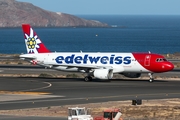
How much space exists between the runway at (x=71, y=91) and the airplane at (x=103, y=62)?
4.71ft

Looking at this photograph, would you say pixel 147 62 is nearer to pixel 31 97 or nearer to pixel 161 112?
pixel 31 97

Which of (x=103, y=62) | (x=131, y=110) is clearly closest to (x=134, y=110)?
(x=131, y=110)

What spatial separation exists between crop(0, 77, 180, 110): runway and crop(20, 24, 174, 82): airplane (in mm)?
1435

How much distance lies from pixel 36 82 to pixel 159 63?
16058 mm

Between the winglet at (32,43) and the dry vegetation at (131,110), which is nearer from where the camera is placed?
the dry vegetation at (131,110)

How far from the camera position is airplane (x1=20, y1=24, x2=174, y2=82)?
251 feet

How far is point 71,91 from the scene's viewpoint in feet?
Answer: 221

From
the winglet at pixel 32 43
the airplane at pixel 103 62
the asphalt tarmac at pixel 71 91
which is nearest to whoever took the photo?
the asphalt tarmac at pixel 71 91

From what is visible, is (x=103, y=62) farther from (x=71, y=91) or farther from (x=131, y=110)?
(x=131, y=110)

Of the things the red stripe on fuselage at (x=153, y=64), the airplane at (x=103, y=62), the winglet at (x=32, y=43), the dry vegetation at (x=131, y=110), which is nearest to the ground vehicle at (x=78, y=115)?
the dry vegetation at (x=131, y=110)

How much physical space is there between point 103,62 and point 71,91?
1215 centimetres

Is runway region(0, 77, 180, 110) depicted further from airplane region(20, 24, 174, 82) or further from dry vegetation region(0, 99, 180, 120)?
dry vegetation region(0, 99, 180, 120)

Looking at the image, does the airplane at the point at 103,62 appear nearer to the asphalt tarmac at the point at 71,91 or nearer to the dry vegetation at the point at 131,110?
the asphalt tarmac at the point at 71,91

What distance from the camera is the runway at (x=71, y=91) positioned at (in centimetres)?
5850
